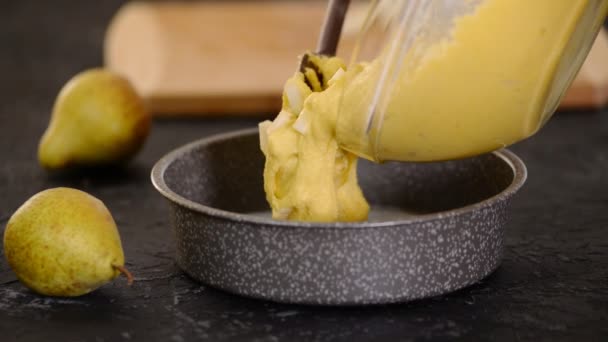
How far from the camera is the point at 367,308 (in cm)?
63

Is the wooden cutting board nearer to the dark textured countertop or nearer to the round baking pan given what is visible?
the dark textured countertop

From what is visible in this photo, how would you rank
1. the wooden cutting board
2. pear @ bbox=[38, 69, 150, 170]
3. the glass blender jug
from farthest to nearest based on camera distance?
the wooden cutting board < pear @ bbox=[38, 69, 150, 170] < the glass blender jug

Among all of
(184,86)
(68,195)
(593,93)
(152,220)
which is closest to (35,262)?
(68,195)

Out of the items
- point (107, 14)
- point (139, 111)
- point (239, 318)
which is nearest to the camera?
point (239, 318)

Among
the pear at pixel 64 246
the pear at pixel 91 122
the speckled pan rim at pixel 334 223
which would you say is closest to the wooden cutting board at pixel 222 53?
the pear at pixel 91 122

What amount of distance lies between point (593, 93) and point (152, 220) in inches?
22.0

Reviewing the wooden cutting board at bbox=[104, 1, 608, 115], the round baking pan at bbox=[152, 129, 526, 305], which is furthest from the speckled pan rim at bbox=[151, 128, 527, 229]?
the wooden cutting board at bbox=[104, 1, 608, 115]

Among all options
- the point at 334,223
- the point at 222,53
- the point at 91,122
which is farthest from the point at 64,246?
the point at 222,53

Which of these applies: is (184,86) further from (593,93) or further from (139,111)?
(593,93)

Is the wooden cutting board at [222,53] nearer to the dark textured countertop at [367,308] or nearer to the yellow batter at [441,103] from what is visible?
the dark textured countertop at [367,308]

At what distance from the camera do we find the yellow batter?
59 cm

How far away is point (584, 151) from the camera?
101cm

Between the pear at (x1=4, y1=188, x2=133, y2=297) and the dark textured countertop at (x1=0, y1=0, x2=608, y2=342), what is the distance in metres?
0.02

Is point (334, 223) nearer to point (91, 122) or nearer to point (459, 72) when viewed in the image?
point (459, 72)
